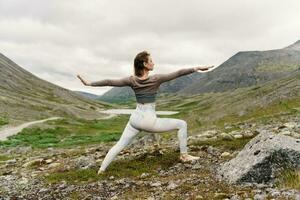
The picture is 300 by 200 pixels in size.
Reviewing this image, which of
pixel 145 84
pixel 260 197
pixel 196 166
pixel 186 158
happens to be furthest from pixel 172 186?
pixel 145 84

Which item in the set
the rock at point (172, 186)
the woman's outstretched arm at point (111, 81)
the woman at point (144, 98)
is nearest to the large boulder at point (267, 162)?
the rock at point (172, 186)

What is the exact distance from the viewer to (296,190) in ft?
36.6

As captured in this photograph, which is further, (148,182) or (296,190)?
(148,182)

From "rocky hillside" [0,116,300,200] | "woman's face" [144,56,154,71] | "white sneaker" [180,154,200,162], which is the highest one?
"woman's face" [144,56,154,71]

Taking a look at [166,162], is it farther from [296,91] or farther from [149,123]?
[296,91]

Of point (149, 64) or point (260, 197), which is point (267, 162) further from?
point (149, 64)

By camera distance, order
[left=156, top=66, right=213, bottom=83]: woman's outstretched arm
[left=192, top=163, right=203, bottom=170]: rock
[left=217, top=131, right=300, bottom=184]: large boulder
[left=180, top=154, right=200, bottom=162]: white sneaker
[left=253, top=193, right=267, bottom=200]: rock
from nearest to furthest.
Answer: [left=253, top=193, right=267, bottom=200]: rock → [left=217, top=131, right=300, bottom=184]: large boulder → [left=156, top=66, right=213, bottom=83]: woman's outstretched arm → [left=192, top=163, right=203, bottom=170]: rock → [left=180, top=154, right=200, bottom=162]: white sneaker

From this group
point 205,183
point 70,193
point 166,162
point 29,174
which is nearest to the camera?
point 205,183

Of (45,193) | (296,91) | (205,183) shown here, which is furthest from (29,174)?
(296,91)

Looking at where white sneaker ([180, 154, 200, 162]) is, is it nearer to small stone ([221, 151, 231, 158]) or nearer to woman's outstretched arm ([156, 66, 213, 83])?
small stone ([221, 151, 231, 158])

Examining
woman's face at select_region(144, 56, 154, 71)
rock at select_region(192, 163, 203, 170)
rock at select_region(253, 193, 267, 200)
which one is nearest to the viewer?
rock at select_region(253, 193, 267, 200)

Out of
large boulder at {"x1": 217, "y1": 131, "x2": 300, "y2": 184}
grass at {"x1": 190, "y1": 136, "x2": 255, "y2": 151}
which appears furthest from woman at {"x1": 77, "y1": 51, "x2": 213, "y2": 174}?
grass at {"x1": 190, "y1": 136, "x2": 255, "y2": 151}

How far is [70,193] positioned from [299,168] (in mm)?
7261

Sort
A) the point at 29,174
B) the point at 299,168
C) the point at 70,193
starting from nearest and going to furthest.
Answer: the point at 299,168
the point at 70,193
the point at 29,174
